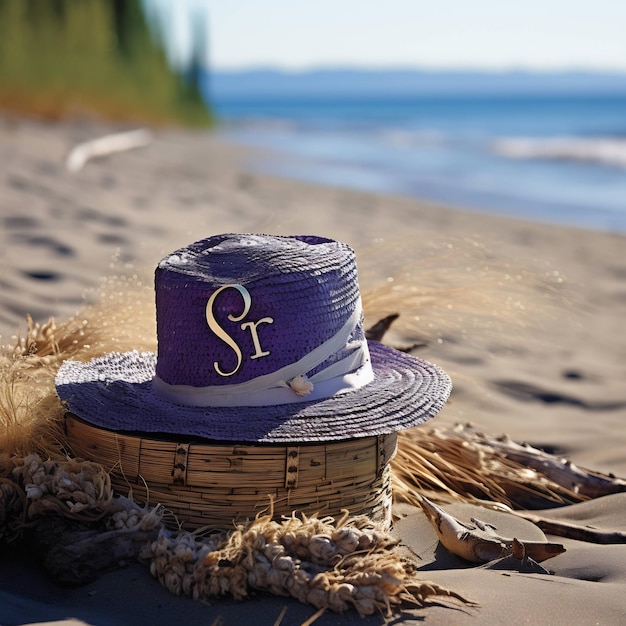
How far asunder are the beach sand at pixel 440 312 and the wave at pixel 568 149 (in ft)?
24.6

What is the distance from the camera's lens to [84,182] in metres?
8.94

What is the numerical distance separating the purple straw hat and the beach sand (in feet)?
1.24

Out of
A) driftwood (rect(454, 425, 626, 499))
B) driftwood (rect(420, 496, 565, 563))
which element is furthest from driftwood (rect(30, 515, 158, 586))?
driftwood (rect(454, 425, 626, 499))

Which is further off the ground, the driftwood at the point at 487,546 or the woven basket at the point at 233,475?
the woven basket at the point at 233,475

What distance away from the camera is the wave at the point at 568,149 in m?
16.8

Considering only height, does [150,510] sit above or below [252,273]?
below

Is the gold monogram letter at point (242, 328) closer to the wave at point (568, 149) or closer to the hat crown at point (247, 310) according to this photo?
the hat crown at point (247, 310)

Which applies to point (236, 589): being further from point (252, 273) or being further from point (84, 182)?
point (84, 182)

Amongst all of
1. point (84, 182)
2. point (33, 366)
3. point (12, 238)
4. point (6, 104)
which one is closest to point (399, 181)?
point (84, 182)

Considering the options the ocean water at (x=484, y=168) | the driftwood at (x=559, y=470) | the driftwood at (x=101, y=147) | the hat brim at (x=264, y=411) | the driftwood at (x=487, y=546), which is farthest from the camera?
the ocean water at (x=484, y=168)

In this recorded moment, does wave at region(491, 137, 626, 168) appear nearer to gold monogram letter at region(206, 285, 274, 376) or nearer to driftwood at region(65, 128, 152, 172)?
driftwood at region(65, 128, 152, 172)

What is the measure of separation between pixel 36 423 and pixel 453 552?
114cm

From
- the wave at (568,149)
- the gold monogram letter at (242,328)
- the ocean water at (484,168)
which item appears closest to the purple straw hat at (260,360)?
the gold monogram letter at (242,328)

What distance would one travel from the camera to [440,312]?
3357 mm
